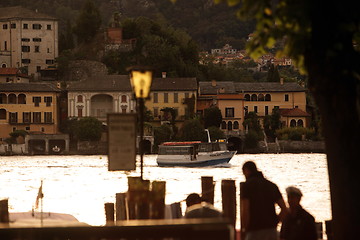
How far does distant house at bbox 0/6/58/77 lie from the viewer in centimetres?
13525

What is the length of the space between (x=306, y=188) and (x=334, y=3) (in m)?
41.6

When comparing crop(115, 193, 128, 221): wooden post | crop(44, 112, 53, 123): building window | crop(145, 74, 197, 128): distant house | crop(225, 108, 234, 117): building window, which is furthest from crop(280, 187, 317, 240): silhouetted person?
crop(225, 108, 234, 117): building window

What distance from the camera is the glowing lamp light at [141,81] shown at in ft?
42.0

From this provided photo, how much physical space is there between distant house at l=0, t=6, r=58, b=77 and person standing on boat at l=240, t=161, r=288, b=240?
4928 inches

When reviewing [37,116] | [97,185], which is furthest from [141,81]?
[37,116]

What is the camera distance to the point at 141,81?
12883mm

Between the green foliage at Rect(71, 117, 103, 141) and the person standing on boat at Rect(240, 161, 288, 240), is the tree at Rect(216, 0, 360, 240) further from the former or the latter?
the green foliage at Rect(71, 117, 103, 141)

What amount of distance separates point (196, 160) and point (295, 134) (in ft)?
124

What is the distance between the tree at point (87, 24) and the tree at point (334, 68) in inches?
5242

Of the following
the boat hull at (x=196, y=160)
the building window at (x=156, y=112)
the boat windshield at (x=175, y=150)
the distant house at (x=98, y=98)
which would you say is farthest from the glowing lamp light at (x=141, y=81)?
the building window at (x=156, y=112)

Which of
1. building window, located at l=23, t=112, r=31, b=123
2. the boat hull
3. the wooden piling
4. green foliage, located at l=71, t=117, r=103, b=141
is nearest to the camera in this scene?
the wooden piling

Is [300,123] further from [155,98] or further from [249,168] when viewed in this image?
[249,168]

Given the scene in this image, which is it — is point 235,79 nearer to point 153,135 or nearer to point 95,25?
point 95,25

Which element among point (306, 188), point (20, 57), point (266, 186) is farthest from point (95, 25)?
point (266, 186)
